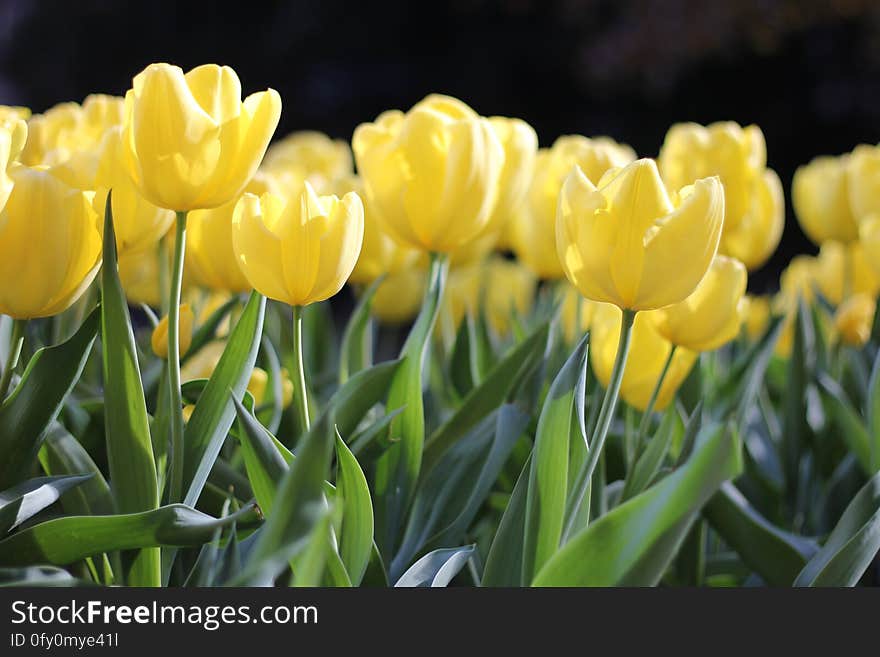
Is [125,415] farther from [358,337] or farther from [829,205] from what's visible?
[829,205]

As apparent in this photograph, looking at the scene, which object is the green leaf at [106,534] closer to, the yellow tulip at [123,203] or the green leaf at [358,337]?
the yellow tulip at [123,203]

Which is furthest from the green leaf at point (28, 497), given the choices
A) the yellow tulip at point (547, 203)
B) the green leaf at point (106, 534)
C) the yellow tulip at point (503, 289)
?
the yellow tulip at point (503, 289)

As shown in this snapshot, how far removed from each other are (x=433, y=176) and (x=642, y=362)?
25cm

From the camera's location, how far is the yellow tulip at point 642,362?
928 millimetres

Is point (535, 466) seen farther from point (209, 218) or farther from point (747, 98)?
point (747, 98)

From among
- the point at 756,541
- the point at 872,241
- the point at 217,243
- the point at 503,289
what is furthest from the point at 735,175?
the point at 503,289

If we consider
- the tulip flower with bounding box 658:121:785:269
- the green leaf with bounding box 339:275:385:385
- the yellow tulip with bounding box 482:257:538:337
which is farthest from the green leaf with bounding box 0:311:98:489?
the yellow tulip with bounding box 482:257:538:337

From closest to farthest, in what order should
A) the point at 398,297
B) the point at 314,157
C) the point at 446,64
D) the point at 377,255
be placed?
1. the point at 377,255
2. the point at 314,157
3. the point at 398,297
4. the point at 446,64

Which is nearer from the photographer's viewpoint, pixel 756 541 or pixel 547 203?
pixel 756 541

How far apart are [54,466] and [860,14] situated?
5.02 metres

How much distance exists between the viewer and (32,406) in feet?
2.25

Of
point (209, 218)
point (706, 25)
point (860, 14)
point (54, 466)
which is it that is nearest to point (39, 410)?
point (54, 466)

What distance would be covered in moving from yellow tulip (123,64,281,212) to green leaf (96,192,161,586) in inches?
1.8

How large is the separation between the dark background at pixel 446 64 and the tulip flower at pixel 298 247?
4.97 meters
